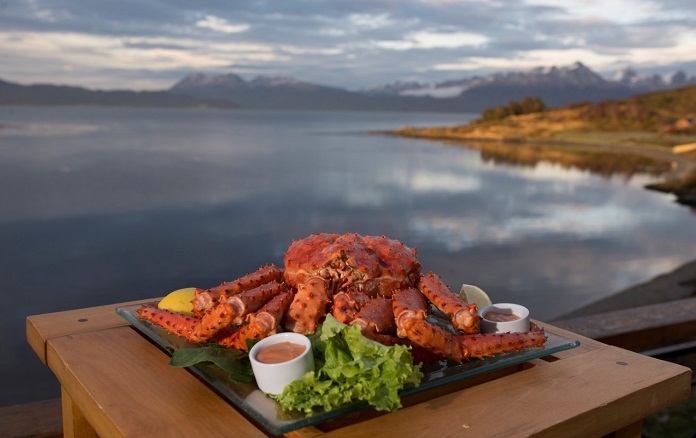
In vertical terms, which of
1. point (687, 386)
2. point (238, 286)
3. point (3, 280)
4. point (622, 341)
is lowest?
point (3, 280)

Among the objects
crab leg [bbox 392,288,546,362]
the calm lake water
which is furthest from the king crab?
the calm lake water

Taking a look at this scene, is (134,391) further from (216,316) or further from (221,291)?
(221,291)

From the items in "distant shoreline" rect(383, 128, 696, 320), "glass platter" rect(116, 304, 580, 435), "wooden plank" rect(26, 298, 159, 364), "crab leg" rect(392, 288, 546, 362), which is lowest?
"distant shoreline" rect(383, 128, 696, 320)

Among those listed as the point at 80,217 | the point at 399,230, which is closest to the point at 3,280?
the point at 80,217

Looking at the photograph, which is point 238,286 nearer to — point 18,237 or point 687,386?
point 687,386

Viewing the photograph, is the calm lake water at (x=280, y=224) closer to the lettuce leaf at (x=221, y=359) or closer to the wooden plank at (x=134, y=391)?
the wooden plank at (x=134, y=391)

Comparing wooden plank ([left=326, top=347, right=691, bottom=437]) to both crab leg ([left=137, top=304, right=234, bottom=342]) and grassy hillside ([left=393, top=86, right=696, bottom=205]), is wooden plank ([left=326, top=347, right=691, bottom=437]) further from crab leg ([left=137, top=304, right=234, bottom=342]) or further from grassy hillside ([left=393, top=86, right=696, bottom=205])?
grassy hillside ([left=393, top=86, right=696, bottom=205])
